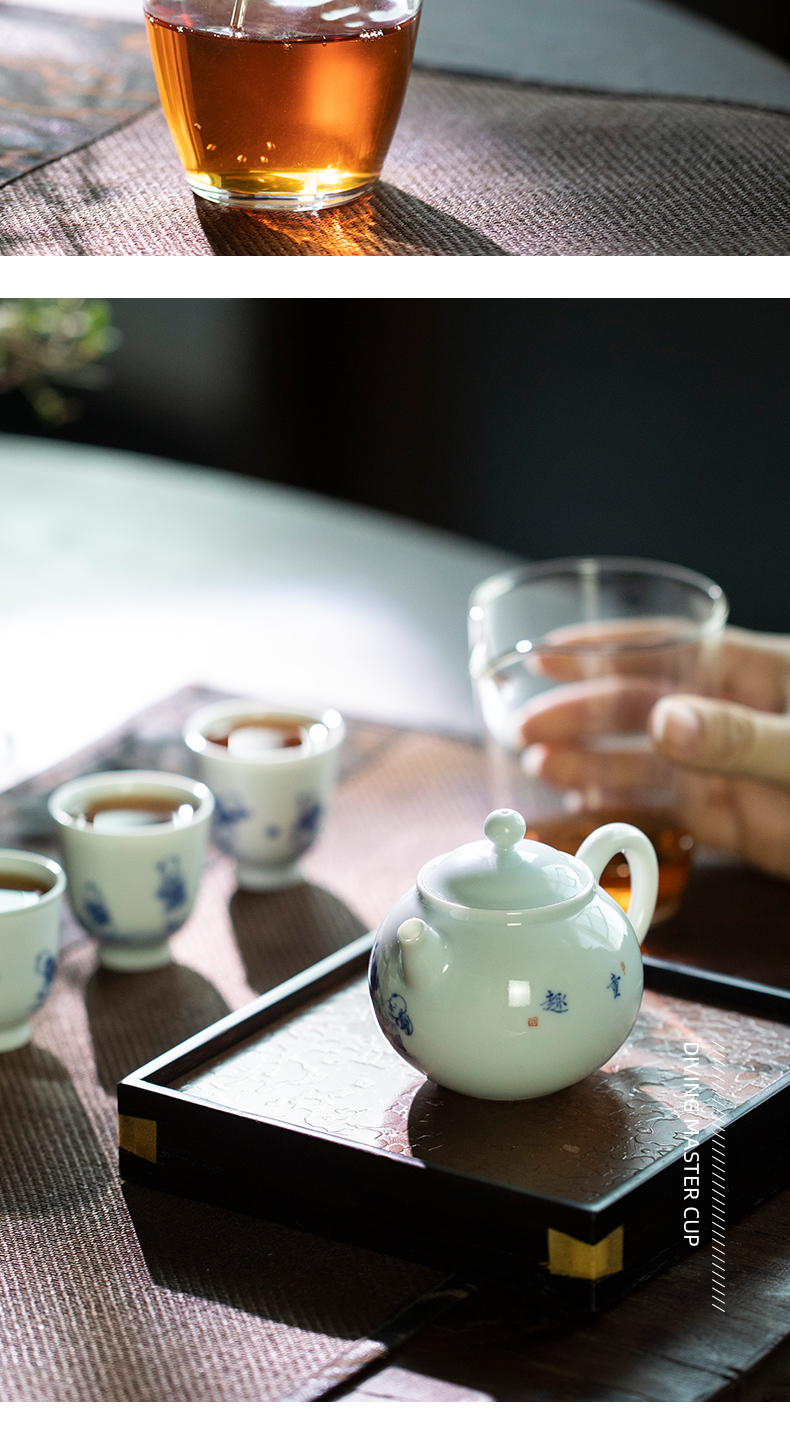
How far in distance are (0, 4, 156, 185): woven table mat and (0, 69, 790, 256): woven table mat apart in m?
0.02

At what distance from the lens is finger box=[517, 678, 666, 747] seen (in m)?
0.93

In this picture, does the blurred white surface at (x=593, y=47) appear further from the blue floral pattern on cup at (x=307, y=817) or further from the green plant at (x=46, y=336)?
the green plant at (x=46, y=336)

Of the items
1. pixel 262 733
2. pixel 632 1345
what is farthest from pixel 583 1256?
pixel 262 733

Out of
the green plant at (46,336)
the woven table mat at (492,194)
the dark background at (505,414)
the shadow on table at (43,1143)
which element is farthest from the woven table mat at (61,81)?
the dark background at (505,414)

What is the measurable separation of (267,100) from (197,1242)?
1.45 feet

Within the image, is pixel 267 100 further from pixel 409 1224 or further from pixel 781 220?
pixel 409 1224

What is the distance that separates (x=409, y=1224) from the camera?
60cm

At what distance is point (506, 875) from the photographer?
616 mm

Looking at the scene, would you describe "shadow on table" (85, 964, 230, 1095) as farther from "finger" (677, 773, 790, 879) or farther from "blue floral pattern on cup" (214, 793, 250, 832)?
"finger" (677, 773, 790, 879)

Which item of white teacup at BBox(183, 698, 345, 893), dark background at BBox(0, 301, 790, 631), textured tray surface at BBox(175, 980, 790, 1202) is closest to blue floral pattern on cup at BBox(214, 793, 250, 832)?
white teacup at BBox(183, 698, 345, 893)

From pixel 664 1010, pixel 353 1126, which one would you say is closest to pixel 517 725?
pixel 664 1010

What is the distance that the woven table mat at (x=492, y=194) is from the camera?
517mm

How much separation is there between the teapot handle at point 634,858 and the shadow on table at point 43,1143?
0.26 metres

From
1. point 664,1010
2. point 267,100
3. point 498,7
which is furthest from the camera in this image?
point 498,7
